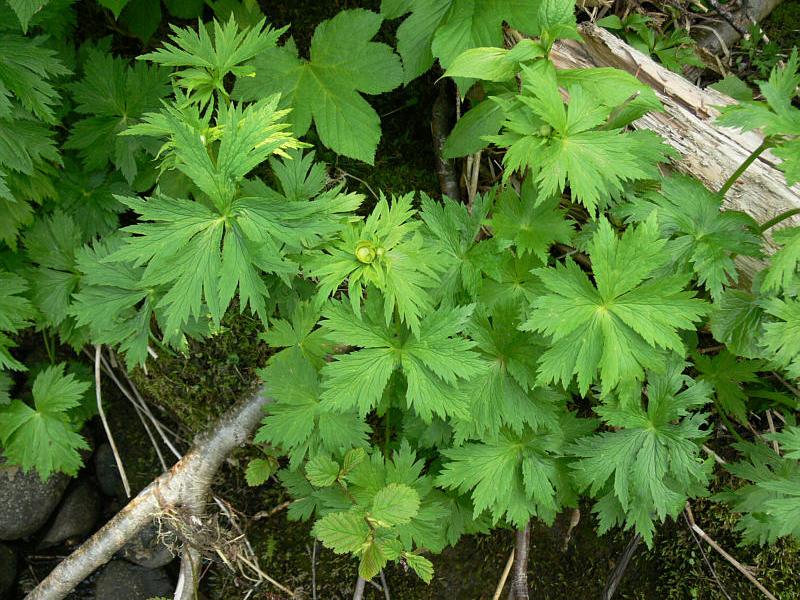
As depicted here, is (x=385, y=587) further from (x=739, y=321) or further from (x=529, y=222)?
(x=739, y=321)

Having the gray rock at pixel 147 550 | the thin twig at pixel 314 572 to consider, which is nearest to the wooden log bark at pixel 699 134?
the thin twig at pixel 314 572

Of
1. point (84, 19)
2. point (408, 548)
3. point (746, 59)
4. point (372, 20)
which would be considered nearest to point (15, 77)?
point (84, 19)

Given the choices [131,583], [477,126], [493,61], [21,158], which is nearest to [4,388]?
[21,158]

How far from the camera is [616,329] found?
6.29ft

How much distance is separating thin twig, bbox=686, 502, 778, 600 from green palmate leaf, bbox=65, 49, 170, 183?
2.79 meters

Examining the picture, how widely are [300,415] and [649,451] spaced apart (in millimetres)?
1237

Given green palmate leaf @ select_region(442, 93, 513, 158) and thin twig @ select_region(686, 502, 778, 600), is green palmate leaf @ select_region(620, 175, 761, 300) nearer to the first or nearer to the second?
green palmate leaf @ select_region(442, 93, 513, 158)

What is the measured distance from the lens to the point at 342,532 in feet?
6.72

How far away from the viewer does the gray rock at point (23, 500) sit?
3076mm

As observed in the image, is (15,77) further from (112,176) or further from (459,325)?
(459,325)

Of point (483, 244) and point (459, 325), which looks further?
point (483, 244)

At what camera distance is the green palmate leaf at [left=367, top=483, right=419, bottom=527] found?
2057mm

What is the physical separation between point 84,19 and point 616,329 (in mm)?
2702

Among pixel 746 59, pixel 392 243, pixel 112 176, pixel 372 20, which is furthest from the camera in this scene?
pixel 746 59
